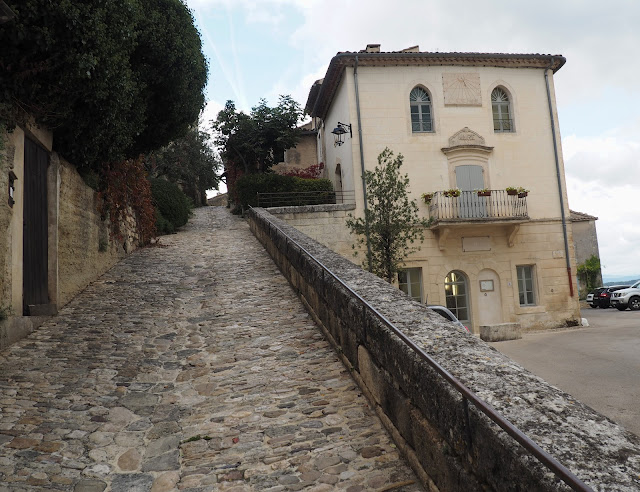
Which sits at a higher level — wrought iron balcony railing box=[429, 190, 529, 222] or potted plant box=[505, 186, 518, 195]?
potted plant box=[505, 186, 518, 195]

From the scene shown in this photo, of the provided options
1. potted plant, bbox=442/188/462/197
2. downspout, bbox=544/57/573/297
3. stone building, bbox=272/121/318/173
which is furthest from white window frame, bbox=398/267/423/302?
stone building, bbox=272/121/318/173

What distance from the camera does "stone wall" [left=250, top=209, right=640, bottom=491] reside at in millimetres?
1866

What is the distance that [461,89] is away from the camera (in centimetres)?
1794

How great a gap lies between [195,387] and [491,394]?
124 inches

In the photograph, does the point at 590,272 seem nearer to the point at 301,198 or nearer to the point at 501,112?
the point at 501,112

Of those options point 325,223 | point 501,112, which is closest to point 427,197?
point 325,223

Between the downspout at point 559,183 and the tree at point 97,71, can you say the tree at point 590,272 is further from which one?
the tree at point 97,71

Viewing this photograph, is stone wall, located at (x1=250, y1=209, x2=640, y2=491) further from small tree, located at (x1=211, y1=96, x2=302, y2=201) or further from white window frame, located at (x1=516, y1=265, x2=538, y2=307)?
small tree, located at (x1=211, y1=96, x2=302, y2=201)

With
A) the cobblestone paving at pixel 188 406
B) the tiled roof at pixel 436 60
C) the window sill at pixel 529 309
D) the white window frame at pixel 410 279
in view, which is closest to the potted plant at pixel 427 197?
the white window frame at pixel 410 279

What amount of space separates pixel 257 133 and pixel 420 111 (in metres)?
9.16

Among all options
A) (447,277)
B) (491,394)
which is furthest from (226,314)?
(447,277)

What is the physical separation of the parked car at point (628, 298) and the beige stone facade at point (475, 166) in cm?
799

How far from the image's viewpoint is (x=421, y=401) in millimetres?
2885

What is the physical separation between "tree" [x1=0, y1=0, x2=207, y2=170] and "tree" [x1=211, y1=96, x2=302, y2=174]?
12314 millimetres
